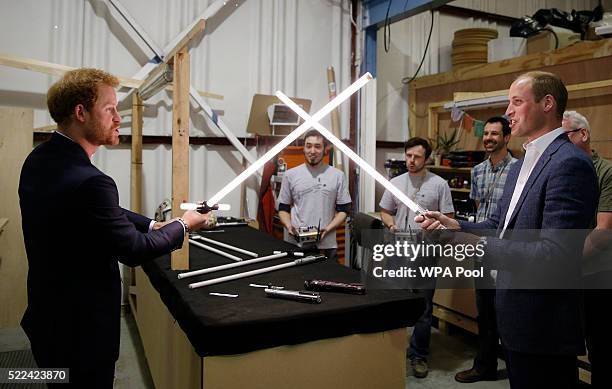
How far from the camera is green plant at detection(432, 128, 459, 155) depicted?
4867 millimetres

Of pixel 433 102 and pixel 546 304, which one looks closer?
pixel 546 304

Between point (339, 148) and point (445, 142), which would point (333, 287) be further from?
point (445, 142)

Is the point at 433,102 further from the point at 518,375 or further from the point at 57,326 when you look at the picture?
the point at 57,326

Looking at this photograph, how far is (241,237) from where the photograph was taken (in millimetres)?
3326

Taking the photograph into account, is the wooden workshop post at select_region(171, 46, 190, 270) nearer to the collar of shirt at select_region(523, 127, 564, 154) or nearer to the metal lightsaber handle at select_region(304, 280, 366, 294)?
the metal lightsaber handle at select_region(304, 280, 366, 294)

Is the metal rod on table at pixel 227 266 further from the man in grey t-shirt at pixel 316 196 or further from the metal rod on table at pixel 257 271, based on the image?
the man in grey t-shirt at pixel 316 196

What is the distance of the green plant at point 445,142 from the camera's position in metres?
4.87

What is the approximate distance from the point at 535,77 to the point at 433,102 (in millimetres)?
3741

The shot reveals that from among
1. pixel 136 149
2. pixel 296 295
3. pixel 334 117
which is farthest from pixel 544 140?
pixel 334 117

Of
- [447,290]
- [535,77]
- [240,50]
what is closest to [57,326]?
[535,77]

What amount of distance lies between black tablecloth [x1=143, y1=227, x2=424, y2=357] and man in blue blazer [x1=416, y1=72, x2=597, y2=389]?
429 millimetres

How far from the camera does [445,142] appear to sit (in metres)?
4.90

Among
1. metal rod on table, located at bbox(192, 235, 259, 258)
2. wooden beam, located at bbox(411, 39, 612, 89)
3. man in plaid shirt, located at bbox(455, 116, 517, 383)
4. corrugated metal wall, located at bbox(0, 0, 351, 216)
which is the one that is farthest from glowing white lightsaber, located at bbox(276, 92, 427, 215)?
corrugated metal wall, located at bbox(0, 0, 351, 216)

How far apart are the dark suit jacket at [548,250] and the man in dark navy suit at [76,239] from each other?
1.20 meters
